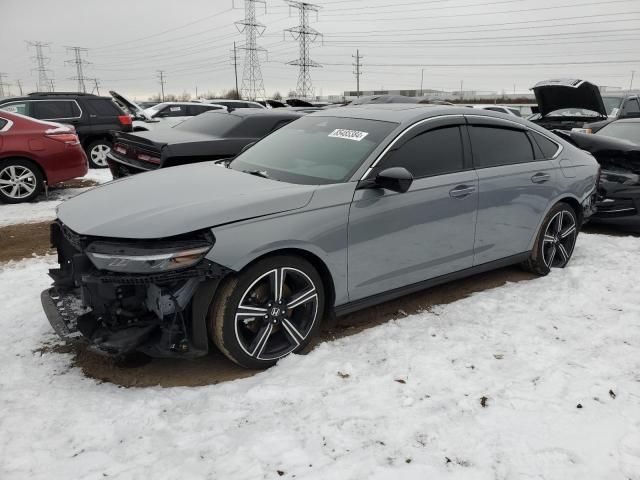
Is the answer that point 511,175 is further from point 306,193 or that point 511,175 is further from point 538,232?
point 306,193

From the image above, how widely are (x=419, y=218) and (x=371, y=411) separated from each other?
154 centimetres

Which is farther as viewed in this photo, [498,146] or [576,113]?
[576,113]

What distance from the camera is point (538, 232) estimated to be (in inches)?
195

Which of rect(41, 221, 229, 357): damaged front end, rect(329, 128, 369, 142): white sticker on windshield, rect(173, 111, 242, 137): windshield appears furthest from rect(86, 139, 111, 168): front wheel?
rect(41, 221, 229, 357): damaged front end

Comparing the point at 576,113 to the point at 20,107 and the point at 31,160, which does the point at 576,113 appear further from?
the point at 20,107

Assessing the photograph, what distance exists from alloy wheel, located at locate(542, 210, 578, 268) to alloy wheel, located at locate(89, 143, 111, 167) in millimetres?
9401

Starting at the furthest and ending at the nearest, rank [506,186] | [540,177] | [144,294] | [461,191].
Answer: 1. [540,177]
2. [506,186]
3. [461,191]
4. [144,294]

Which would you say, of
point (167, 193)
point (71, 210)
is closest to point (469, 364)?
point (167, 193)

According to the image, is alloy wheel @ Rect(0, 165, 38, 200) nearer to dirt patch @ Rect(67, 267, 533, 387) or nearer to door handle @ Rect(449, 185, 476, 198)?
dirt patch @ Rect(67, 267, 533, 387)

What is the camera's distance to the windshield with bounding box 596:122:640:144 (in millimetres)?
7590

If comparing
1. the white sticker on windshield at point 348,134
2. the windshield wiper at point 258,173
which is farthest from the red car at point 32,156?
the white sticker on windshield at point 348,134

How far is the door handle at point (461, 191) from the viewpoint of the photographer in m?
4.07

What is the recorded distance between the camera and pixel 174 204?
3188mm

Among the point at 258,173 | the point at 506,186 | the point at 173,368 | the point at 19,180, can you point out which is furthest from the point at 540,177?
the point at 19,180
